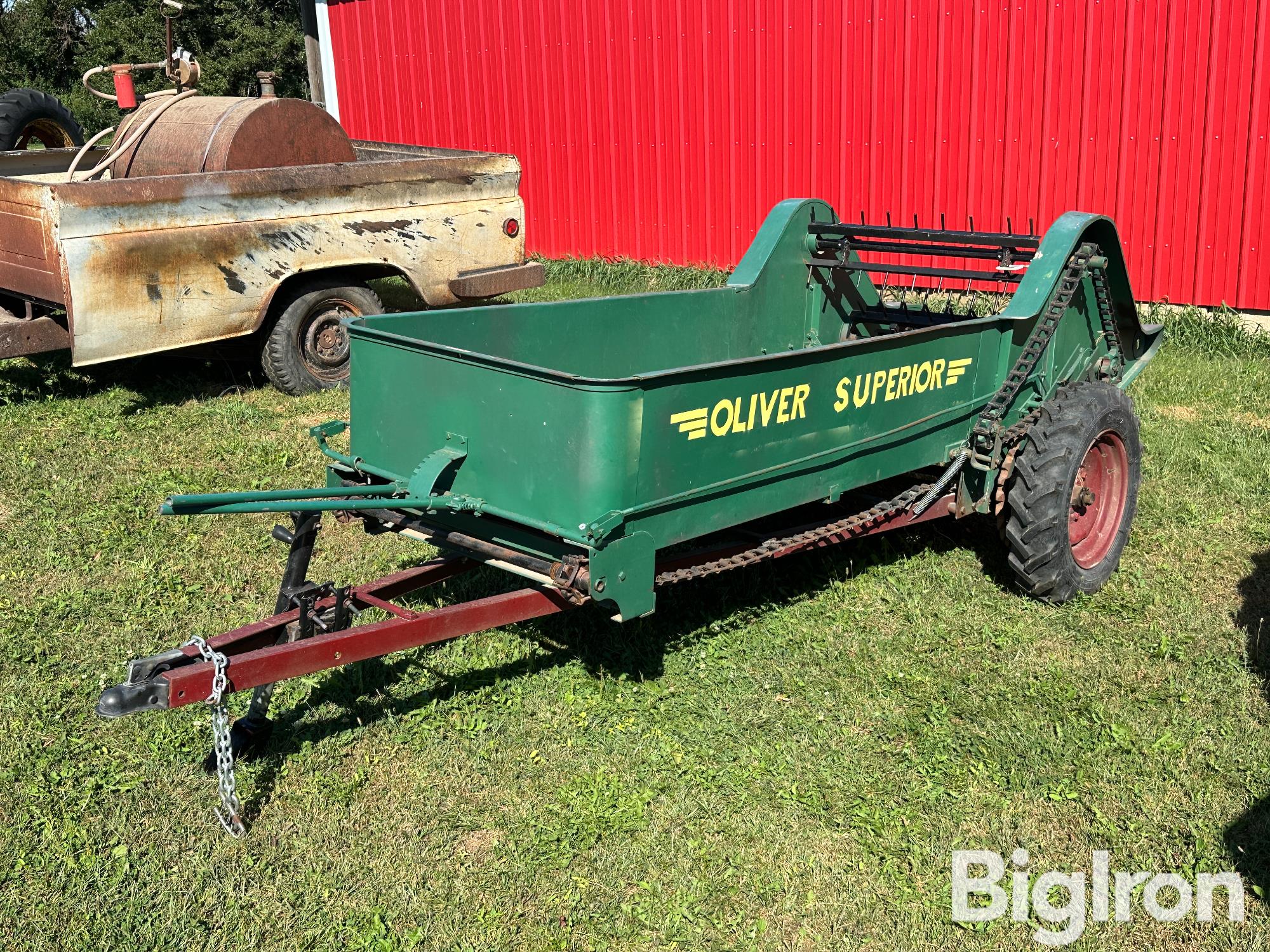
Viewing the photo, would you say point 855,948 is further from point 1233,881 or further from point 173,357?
point 173,357

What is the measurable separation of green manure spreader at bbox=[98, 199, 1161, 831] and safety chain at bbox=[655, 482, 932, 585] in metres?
0.02

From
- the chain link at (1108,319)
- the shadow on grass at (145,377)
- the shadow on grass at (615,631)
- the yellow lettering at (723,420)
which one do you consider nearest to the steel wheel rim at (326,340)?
the shadow on grass at (145,377)

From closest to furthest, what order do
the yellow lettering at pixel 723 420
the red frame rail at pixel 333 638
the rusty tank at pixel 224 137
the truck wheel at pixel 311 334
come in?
the red frame rail at pixel 333 638 < the yellow lettering at pixel 723 420 < the rusty tank at pixel 224 137 < the truck wheel at pixel 311 334

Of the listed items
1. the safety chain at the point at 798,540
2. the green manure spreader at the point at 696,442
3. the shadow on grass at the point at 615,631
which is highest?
the green manure spreader at the point at 696,442

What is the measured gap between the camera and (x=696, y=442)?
13.4ft

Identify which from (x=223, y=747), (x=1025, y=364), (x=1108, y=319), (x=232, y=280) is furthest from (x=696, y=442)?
(x=232, y=280)

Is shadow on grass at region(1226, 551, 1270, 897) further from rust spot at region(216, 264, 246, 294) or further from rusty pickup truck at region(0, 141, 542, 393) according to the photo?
rust spot at region(216, 264, 246, 294)

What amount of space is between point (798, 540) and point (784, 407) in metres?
0.59

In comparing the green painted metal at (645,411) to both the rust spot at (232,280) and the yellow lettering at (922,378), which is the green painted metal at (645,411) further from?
the rust spot at (232,280)

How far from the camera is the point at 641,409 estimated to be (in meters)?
3.86

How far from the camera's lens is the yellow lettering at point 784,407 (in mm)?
4340

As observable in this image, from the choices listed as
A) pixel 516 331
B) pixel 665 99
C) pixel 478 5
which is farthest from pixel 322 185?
pixel 478 5

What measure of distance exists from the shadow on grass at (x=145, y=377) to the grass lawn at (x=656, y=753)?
2.10 meters

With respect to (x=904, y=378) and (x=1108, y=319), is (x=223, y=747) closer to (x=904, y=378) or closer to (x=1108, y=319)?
(x=904, y=378)
